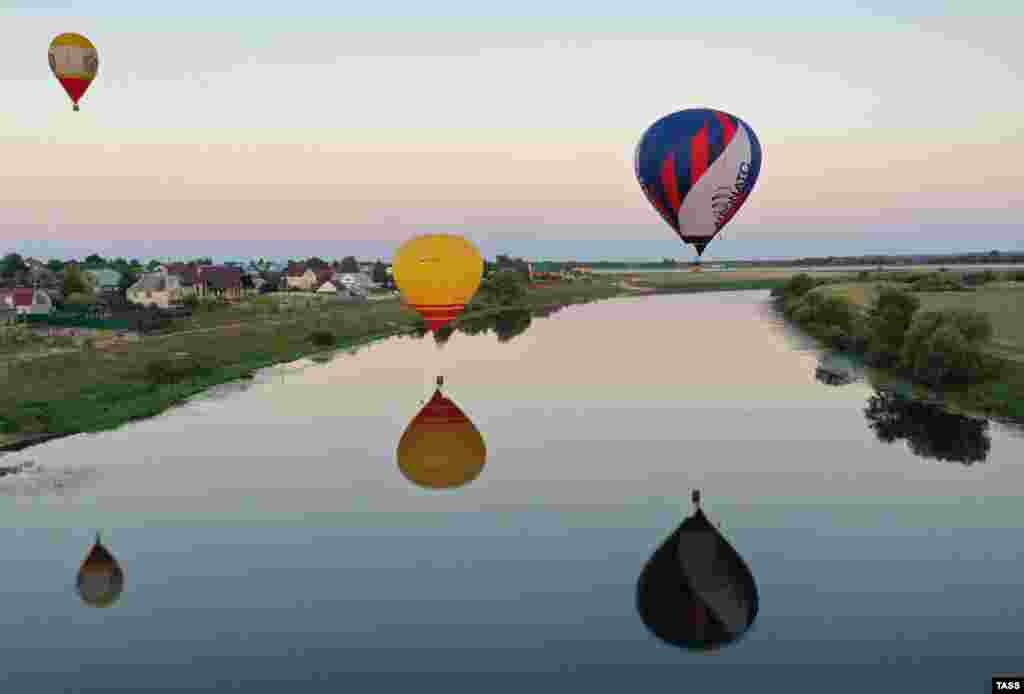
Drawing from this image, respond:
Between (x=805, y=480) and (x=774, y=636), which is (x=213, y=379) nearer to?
(x=805, y=480)


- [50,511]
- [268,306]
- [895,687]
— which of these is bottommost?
[895,687]

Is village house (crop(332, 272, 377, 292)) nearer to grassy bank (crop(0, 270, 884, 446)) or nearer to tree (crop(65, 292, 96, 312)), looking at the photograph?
grassy bank (crop(0, 270, 884, 446))

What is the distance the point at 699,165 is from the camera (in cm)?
2511

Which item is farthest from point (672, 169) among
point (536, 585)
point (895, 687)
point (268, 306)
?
point (268, 306)

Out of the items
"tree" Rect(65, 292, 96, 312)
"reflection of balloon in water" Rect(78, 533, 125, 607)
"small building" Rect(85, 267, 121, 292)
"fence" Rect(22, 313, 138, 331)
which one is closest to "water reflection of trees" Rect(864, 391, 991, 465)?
"reflection of balloon in water" Rect(78, 533, 125, 607)

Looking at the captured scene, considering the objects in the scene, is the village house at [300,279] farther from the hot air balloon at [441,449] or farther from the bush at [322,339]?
the hot air balloon at [441,449]

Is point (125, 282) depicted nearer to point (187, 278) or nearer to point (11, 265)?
point (187, 278)

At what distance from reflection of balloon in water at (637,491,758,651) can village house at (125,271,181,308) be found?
2299 inches

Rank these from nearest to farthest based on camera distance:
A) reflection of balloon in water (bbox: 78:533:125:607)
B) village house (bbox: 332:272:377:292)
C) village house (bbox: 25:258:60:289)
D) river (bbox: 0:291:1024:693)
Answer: river (bbox: 0:291:1024:693) → reflection of balloon in water (bbox: 78:533:125:607) → village house (bbox: 25:258:60:289) → village house (bbox: 332:272:377:292)

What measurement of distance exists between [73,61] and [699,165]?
21.4 m

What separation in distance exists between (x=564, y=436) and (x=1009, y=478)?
11.7 metres

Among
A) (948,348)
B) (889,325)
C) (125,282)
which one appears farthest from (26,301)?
(948,348)

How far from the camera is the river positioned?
13797mm

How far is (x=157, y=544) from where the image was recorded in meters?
18.5
